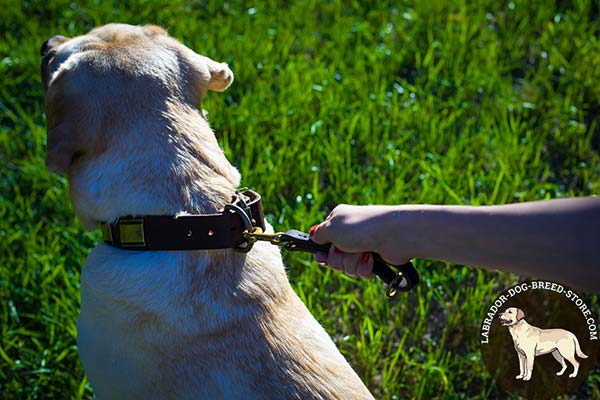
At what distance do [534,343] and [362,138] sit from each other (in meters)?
1.58

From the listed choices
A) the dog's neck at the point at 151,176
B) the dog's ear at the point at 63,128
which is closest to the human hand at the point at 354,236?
the dog's neck at the point at 151,176

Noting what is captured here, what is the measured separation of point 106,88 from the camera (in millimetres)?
2418

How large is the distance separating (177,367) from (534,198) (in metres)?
2.33

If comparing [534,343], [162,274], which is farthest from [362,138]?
[162,274]

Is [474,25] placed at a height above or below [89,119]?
above

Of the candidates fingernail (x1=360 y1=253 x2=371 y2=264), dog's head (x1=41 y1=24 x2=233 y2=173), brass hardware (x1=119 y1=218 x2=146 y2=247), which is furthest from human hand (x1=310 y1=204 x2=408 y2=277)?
dog's head (x1=41 y1=24 x2=233 y2=173)

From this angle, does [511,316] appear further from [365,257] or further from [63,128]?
[63,128]

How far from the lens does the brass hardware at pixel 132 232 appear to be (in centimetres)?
234

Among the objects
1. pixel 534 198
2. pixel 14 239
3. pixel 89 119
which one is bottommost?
pixel 14 239

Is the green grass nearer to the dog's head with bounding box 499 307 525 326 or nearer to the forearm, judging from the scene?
the dog's head with bounding box 499 307 525 326

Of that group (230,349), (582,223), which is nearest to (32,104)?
(230,349)

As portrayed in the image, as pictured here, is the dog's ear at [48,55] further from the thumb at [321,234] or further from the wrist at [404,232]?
the wrist at [404,232]

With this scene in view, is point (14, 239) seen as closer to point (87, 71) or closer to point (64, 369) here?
point (64, 369)

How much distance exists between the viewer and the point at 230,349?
2285 millimetres
